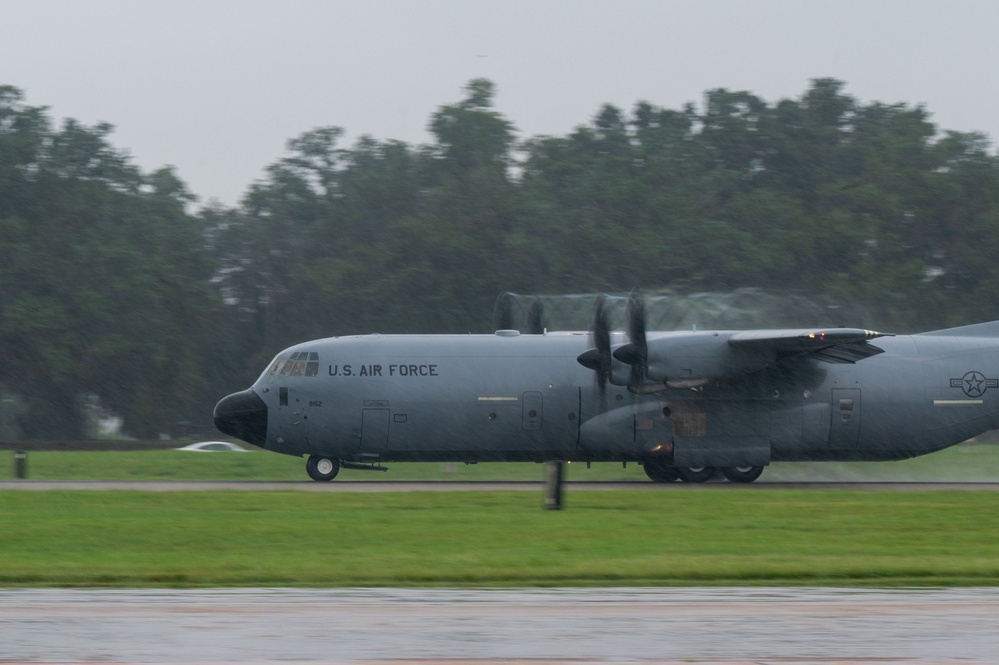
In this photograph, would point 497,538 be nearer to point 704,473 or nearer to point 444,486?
point 444,486

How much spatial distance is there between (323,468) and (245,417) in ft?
7.49

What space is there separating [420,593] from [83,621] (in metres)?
3.63

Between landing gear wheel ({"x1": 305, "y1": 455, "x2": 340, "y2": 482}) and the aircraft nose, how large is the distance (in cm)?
143

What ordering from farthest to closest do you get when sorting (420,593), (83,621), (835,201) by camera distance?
(835,201)
(420,593)
(83,621)

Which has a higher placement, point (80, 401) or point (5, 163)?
point (5, 163)

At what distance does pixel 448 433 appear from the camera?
29469mm

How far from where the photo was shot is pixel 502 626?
1120 centimetres

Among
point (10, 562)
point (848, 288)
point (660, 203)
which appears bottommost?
point (10, 562)

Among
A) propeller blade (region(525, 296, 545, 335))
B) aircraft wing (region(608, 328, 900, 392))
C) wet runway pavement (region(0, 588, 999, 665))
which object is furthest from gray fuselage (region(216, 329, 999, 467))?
wet runway pavement (region(0, 588, 999, 665))

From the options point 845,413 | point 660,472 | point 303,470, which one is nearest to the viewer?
point 845,413

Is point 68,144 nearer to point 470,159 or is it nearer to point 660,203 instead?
point 470,159

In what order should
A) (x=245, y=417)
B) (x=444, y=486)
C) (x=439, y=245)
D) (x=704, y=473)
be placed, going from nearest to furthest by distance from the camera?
(x=444, y=486) < (x=245, y=417) < (x=704, y=473) < (x=439, y=245)

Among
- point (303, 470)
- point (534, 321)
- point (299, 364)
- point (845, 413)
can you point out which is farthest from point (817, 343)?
point (303, 470)

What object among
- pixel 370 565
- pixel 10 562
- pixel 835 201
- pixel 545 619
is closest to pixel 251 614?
pixel 545 619
